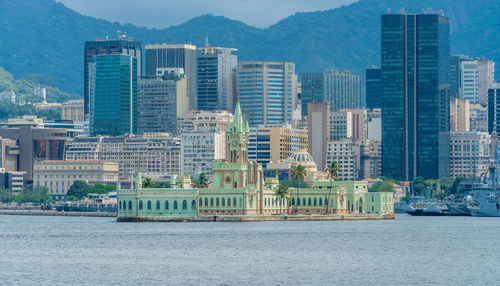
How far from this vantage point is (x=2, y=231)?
18088 centimetres

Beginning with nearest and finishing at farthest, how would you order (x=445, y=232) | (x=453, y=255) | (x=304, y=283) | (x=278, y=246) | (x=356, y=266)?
(x=304, y=283), (x=356, y=266), (x=453, y=255), (x=278, y=246), (x=445, y=232)

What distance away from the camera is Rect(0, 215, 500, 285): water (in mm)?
105000

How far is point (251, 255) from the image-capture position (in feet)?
417

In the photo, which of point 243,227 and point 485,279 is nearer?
point 485,279

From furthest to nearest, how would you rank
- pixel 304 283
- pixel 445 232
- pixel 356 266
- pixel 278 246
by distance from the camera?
pixel 445 232, pixel 278 246, pixel 356 266, pixel 304 283

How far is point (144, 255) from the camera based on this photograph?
419 feet

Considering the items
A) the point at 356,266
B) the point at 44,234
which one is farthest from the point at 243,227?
the point at 356,266

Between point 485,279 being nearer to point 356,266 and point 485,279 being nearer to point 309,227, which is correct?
point 356,266

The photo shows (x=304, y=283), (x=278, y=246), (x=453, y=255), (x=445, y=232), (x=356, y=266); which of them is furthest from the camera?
(x=445, y=232)

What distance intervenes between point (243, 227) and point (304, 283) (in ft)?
260

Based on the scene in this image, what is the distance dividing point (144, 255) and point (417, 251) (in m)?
27.8

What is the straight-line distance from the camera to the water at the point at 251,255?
105m

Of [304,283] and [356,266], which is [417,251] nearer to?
[356,266]

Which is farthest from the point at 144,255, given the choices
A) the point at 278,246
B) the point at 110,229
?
the point at 110,229
